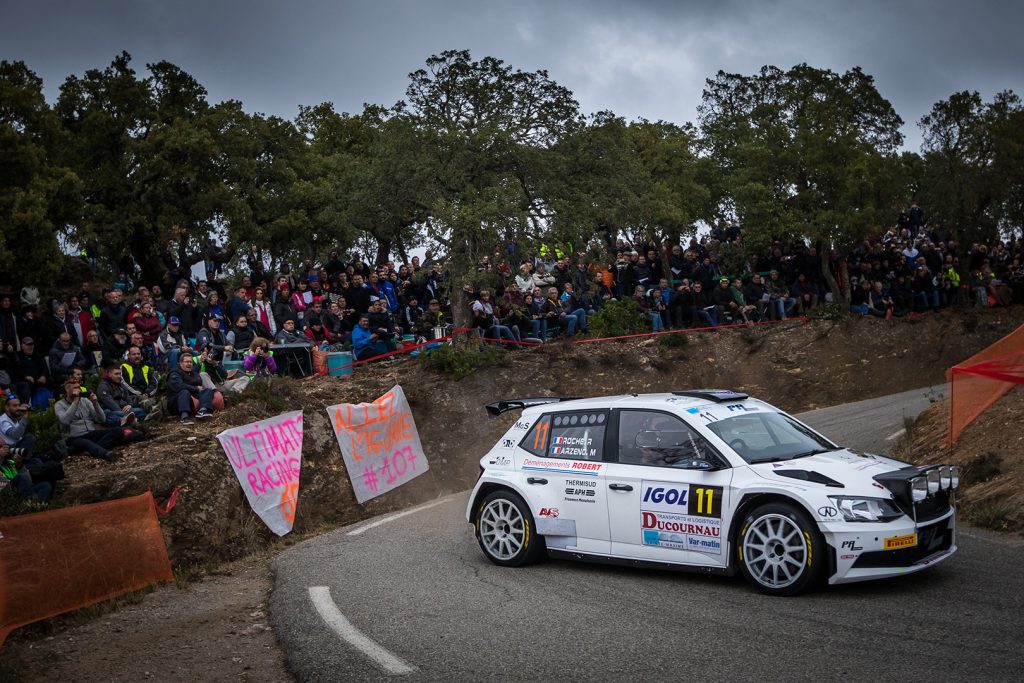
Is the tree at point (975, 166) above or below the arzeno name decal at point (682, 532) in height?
above

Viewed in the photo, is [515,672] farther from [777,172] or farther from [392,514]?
[777,172]

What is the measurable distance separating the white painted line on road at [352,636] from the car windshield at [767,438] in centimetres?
360

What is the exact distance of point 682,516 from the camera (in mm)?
8453

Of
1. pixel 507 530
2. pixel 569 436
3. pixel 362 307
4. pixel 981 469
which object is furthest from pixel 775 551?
pixel 362 307

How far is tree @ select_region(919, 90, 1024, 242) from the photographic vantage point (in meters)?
30.2

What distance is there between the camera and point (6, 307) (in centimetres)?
1767

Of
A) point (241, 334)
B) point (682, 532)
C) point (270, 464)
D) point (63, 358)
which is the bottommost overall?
point (270, 464)

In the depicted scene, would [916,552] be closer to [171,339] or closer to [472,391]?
[472,391]

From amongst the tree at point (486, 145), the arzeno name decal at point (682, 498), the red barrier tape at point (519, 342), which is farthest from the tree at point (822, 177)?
the arzeno name decal at point (682, 498)

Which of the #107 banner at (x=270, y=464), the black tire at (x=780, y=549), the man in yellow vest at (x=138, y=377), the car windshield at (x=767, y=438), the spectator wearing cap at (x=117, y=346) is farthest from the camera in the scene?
the spectator wearing cap at (x=117, y=346)

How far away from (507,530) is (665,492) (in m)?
2.01

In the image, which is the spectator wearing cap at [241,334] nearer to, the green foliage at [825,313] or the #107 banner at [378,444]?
the #107 banner at [378,444]

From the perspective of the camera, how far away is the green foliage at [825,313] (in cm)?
2744

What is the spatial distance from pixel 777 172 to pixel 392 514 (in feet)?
64.0
